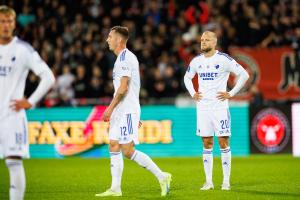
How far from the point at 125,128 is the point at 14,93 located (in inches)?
102

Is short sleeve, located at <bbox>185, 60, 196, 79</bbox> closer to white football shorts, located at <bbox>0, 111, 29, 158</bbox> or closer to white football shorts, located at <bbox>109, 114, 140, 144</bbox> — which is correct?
white football shorts, located at <bbox>109, 114, 140, 144</bbox>

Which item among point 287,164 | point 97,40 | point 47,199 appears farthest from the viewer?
point 97,40

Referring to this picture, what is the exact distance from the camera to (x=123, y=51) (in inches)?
403

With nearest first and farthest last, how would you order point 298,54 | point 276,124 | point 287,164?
1. point 287,164
2. point 276,124
3. point 298,54

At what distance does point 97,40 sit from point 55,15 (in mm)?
1908

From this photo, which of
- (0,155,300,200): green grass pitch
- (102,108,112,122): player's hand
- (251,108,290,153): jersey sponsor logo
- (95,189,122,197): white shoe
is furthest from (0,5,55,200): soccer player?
(251,108,290,153): jersey sponsor logo

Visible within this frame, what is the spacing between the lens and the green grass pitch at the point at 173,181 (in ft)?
34.1

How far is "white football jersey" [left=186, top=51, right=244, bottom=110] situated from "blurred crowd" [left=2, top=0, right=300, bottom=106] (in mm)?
8946

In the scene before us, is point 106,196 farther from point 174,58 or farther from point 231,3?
point 231,3

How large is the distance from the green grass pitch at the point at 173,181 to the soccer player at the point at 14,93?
2409mm

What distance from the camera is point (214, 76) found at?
11195 mm

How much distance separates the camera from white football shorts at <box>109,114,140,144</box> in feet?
32.7

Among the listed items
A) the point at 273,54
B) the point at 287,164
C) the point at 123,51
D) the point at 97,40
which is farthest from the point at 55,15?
the point at 123,51

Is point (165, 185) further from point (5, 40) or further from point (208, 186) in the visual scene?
point (5, 40)
